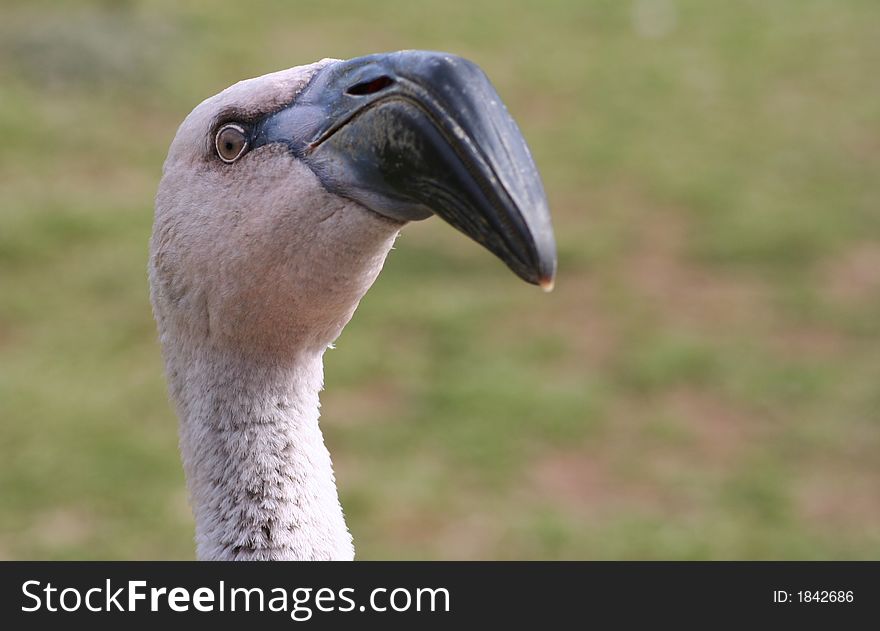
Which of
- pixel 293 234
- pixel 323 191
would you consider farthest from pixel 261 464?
pixel 323 191

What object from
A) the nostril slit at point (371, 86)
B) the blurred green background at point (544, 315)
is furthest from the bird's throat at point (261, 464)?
the blurred green background at point (544, 315)

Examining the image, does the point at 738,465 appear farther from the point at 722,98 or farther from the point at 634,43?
the point at 634,43

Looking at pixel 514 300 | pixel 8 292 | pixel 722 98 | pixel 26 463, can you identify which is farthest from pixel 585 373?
pixel 722 98

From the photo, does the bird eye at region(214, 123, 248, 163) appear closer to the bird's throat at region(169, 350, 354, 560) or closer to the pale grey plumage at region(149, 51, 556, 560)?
the pale grey plumage at region(149, 51, 556, 560)

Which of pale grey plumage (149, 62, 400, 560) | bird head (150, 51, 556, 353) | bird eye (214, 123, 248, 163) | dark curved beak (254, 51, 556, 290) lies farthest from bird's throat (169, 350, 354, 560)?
dark curved beak (254, 51, 556, 290)

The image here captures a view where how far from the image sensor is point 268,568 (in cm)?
319

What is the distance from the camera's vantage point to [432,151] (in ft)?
8.54

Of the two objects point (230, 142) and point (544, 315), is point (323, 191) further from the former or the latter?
point (544, 315)

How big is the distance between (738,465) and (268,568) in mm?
5054

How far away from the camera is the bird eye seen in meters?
3.09

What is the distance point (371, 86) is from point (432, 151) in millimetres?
306

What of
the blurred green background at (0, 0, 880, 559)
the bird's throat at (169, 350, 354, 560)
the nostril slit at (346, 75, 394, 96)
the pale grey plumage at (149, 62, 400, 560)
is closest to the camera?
the nostril slit at (346, 75, 394, 96)

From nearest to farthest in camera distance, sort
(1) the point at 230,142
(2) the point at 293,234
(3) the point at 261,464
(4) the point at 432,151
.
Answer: (4) the point at 432,151
(2) the point at 293,234
(1) the point at 230,142
(3) the point at 261,464

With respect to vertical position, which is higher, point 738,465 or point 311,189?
point 738,465
